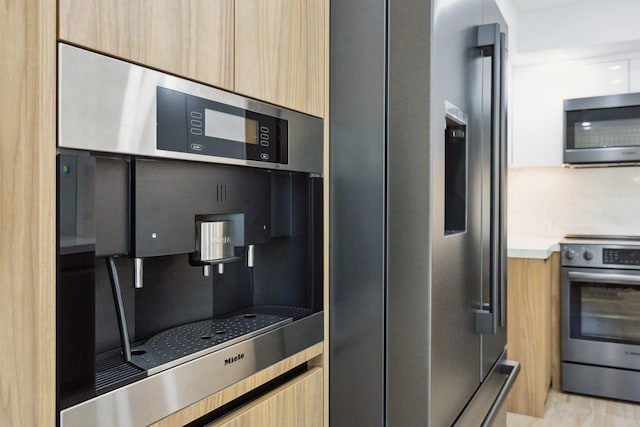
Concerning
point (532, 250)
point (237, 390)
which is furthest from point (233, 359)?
point (532, 250)

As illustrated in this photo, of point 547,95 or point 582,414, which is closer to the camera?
point 582,414

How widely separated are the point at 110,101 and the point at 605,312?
316cm

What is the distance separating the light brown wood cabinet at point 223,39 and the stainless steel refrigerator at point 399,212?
0.10 meters

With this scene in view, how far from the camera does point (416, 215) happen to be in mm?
974

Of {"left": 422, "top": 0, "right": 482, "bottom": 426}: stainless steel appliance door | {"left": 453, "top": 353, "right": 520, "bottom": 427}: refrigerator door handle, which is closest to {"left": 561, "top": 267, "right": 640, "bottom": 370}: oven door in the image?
{"left": 453, "top": 353, "right": 520, "bottom": 427}: refrigerator door handle

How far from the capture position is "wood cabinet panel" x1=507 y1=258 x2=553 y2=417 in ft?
9.14

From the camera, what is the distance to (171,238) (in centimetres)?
73

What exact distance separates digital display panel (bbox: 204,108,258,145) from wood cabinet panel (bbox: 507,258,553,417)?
2.38 m

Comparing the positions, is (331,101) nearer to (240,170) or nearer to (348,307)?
(240,170)

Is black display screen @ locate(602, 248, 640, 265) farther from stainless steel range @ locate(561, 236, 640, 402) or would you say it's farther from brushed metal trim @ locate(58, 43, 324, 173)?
brushed metal trim @ locate(58, 43, 324, 173)

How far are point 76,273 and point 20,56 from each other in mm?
241

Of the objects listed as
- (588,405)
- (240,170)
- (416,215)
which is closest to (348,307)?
(416,215)

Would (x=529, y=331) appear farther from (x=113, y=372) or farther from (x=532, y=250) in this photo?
(x=113, y=372)

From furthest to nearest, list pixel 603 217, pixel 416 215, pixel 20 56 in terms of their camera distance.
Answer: pixel 603 217
pixel 416 215
pixel 20 56
